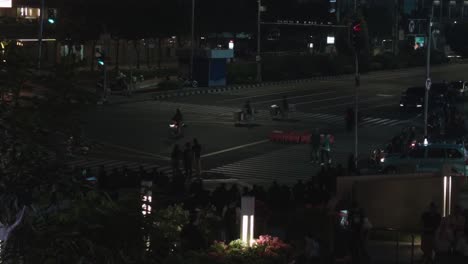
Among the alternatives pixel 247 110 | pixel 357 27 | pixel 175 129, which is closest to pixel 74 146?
pixel 357 27

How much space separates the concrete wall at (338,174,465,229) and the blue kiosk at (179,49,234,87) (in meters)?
44.2

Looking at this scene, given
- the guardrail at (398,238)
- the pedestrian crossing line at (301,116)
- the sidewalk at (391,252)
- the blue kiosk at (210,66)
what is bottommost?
the sidewalk at (391,252)

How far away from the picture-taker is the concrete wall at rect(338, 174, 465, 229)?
19766 mm

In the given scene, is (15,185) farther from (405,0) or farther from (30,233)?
(405,0)

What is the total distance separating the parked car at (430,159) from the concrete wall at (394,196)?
7278mm

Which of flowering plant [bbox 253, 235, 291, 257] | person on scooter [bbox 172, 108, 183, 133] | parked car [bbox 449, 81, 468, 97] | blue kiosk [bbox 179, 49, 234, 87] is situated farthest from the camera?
blue kiosk [bbox 179, 49, 234, 87]

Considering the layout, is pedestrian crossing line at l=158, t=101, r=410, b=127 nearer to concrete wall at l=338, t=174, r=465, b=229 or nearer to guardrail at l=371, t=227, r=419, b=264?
concrete wall at l=338, t=174, r=465, b=229

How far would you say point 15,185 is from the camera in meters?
8.20

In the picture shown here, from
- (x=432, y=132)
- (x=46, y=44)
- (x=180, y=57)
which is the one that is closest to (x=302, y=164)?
(x=432, y=132)

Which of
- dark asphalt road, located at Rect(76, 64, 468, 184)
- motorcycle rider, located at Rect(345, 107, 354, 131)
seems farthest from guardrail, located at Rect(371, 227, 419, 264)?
motorcycle rider, located at Rect(345, 107, 354, 131)

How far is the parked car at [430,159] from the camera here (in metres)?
27.4

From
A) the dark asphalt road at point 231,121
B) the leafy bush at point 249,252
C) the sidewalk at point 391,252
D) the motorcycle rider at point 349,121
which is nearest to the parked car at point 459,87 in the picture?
the dark asphalt road at point 231,121

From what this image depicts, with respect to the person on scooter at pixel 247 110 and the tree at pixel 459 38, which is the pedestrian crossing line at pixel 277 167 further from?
the tree at pixel 459 38

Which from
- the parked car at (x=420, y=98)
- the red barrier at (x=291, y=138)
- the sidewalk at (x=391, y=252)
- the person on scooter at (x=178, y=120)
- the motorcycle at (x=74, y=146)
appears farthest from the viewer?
the parked car at (x=420, y=98)
